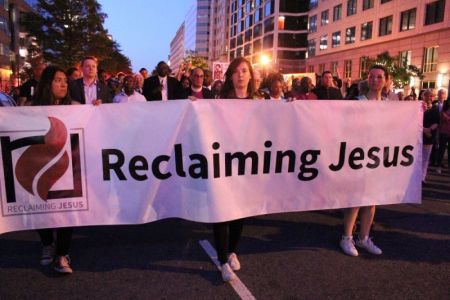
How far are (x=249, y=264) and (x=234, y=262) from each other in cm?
21

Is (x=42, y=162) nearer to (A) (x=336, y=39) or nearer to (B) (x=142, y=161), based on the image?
(B) (x=142, y=161)

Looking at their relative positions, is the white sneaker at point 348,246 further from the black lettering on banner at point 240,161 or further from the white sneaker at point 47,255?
the white sneaker at point 47,255

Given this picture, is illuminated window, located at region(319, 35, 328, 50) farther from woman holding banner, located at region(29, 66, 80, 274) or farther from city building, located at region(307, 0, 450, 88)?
woman holding banner, located at region(29, 66, 80, 274)

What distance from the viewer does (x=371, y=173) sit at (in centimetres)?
471

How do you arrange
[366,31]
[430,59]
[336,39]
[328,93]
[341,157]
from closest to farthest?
[341,157]
[328,93]
[430,59]
[366,31]
[336,39]

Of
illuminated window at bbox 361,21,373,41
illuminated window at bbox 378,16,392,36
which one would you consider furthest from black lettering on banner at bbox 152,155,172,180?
illuminated window at bbox 361,21,373,41

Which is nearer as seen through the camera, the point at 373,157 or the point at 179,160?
the point at 179,160

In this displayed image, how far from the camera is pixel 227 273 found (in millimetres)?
4000

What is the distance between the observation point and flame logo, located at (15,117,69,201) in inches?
156

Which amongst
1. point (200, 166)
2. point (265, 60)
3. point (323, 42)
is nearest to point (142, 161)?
point (200, 166)

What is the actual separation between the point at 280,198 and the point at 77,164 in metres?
2.02

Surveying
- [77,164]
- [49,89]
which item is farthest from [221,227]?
[49,89]

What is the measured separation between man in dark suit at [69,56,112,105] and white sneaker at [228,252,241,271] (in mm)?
2917

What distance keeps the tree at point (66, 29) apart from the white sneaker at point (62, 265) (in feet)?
169
